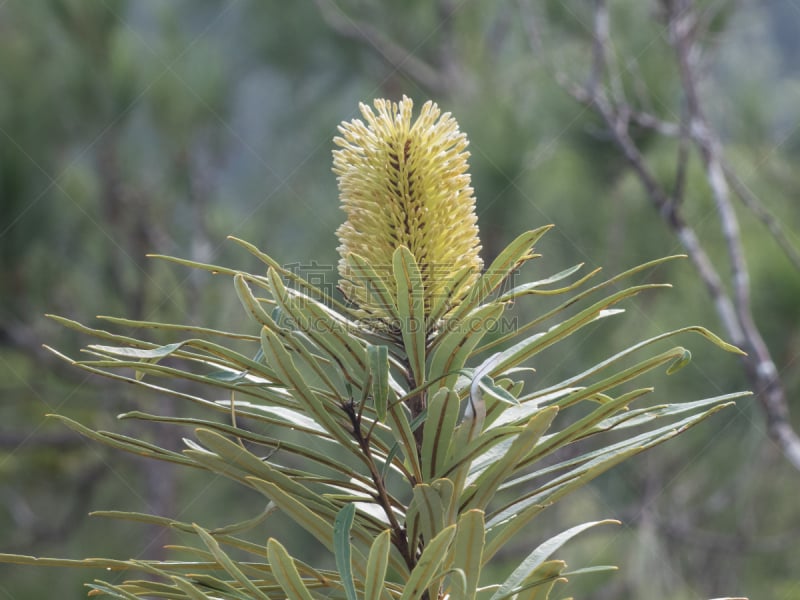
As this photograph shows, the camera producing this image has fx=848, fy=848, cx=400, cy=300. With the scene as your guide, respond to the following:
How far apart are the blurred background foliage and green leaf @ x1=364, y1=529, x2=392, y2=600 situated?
5.66ft

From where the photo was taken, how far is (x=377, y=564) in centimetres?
36

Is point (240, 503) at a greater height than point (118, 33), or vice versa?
point (118, 33)

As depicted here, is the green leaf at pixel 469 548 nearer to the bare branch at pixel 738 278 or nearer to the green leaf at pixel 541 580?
the green leaf at pixel 541 580

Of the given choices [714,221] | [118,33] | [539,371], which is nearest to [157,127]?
[118,33]

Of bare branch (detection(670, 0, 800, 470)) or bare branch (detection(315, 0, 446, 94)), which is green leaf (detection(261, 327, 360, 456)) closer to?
bare branch (detection(670, 0, 800, 470))

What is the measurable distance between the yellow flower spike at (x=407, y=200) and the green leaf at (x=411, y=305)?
0.05m

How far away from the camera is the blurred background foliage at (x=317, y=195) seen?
7.27 feet

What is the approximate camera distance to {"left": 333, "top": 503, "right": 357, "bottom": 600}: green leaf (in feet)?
1.19

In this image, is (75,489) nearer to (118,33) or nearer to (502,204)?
(118,33)

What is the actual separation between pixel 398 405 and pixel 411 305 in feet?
0.17

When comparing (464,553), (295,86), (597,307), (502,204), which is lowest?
(464,553)

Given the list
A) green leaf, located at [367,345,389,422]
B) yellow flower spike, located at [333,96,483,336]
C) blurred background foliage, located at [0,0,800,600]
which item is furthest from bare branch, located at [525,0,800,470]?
green leaf, located at [367,345,389,422]

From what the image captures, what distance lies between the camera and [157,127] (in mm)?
2807

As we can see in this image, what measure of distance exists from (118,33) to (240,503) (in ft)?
5.49
